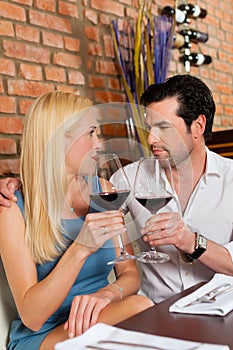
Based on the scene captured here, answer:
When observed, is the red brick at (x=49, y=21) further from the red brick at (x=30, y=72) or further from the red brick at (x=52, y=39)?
the red brick at (x=30, y=72)

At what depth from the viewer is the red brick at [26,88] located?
7.90 feet

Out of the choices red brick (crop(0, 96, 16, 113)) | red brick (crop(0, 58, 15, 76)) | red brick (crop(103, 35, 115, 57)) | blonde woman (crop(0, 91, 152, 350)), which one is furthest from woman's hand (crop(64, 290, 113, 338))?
red brick (crop(103, 35, 115, 57))

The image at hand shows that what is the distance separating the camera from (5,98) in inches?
93.2

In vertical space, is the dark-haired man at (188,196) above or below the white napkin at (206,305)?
above

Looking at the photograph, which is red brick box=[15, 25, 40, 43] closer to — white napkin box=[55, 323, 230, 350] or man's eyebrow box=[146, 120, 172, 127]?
man's eyebrow box=[146, 120, 172, 127]

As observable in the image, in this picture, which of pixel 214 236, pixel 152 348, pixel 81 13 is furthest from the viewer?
pixel 81 13

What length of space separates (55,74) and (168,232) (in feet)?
4.59

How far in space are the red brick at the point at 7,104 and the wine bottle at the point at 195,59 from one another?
5.55 feet

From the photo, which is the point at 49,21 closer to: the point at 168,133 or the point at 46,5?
the point at 46,5

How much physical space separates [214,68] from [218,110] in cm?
33

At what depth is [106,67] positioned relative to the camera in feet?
10.0

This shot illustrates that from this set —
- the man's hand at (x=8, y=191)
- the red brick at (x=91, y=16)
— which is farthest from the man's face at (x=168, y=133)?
the red brick at (x=91, y=16)

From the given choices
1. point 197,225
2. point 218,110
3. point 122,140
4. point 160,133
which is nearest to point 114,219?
point 197,225

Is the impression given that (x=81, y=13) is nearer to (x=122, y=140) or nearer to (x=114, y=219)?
(x=122, y=140)
